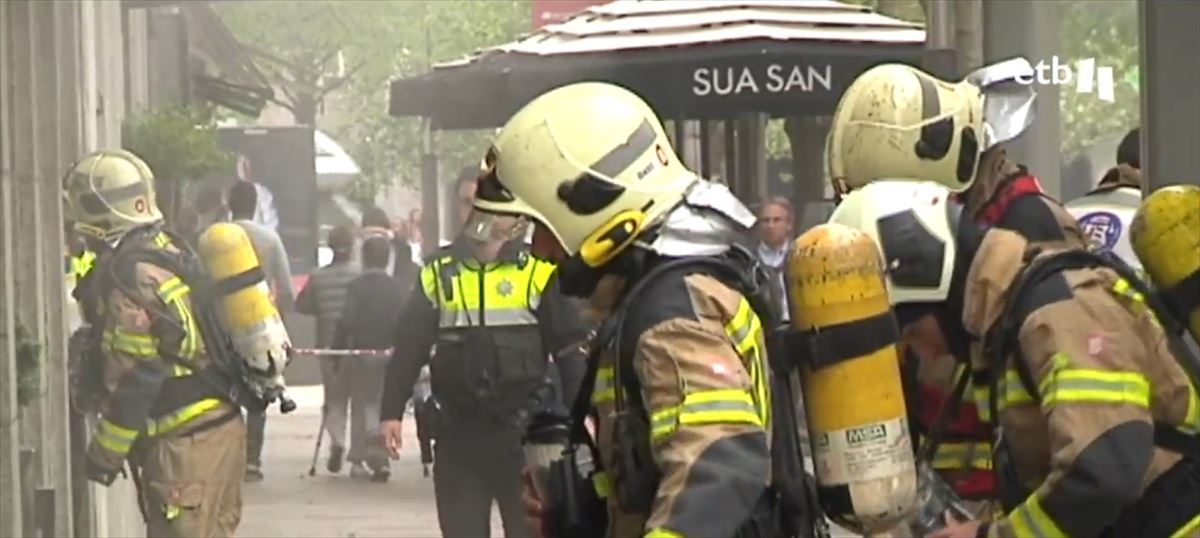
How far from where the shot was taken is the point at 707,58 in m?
14.3

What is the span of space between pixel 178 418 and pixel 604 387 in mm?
4509

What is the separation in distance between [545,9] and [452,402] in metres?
12.6

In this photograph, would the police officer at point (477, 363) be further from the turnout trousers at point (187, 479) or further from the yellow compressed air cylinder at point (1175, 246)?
the yellow compressed air cylinder at point (1175, 246)

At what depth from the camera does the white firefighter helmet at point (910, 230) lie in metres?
5.01

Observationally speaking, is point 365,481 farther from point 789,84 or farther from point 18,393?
point 18,393

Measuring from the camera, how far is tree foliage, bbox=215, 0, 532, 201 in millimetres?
34625

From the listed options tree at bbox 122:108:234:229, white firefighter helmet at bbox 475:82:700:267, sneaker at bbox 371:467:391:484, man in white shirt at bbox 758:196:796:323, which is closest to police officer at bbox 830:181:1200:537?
white firefighter helmet at bbox 475:82:700:267

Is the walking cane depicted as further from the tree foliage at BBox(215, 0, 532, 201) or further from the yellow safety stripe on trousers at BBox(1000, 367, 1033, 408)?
the tree foliage at BBox(215, 0, 532, 201)

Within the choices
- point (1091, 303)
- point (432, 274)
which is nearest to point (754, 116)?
point (432, 274)

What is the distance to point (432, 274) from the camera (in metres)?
9.19

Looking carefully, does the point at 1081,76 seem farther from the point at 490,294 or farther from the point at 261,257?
the point at 490,294

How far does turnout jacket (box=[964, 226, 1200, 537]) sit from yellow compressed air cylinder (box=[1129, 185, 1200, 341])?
14cm

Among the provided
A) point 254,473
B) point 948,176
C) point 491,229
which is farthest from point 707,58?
point 948,176

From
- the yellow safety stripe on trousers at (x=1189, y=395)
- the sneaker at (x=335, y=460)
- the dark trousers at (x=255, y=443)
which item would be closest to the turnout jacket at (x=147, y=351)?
the yellow safety stripe on trousers at (x=1189, y=395)
